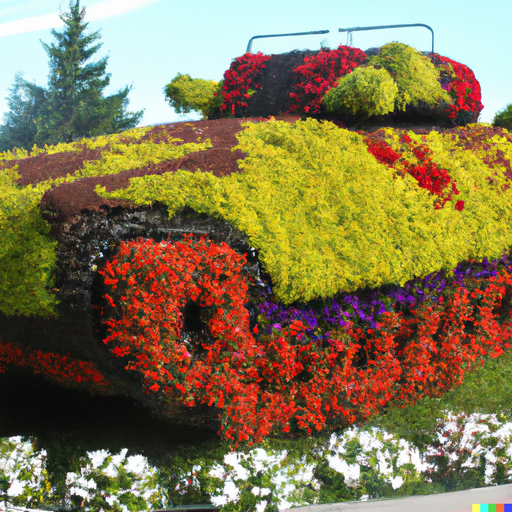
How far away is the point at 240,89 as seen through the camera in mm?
10188

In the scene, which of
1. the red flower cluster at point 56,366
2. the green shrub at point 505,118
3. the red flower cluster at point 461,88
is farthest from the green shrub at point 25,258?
the green shrub at point 505,118

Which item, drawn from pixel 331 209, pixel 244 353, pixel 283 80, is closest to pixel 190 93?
pixel 283 80

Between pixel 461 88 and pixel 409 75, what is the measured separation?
105 centimetres

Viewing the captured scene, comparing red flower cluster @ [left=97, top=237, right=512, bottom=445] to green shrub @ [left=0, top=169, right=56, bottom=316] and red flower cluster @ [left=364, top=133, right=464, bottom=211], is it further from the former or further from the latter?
red flower cluster @ [left=364, top=133, right=464, bottom=211]

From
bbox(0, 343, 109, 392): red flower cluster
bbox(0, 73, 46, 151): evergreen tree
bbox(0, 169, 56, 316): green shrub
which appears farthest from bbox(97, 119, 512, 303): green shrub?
bbox(0, 73, 46, 151): evergreen tree

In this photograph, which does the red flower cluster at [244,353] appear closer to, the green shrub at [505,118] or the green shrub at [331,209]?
the green shrub at [331,209]

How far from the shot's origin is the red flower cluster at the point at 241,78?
1016 centimetres

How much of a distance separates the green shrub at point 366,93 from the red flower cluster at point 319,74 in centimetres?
102

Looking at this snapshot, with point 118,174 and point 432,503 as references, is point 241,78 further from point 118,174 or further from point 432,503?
point 432,503

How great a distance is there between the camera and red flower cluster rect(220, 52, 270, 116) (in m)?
10.2

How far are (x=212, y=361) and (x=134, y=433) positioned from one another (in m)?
1.86

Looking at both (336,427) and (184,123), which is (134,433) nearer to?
(336,427)

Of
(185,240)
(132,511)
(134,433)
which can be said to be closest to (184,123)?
(185,240)

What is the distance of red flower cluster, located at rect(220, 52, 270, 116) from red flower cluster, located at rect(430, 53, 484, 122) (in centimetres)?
314
